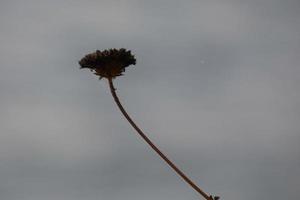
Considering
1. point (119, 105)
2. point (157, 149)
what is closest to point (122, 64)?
point (119, 105)

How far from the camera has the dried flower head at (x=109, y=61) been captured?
957cm

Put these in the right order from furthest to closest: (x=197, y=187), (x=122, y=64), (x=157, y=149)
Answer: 1. (x=122, y=64)
2. (x=157, y=149)
3. (x=197, y=187)

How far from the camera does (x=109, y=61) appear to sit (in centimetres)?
960

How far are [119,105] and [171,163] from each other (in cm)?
218

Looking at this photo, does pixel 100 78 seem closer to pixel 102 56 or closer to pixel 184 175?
pixel 102 56

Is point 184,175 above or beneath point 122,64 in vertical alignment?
beneath

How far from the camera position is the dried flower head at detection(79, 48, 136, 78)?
9.57m

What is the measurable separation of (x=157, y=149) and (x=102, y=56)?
12.1 feet

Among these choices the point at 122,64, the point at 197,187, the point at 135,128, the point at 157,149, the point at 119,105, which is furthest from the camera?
the point at 122,64

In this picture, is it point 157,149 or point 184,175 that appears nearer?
point 184,175

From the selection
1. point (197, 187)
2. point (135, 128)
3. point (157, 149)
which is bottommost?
point (197, 187)

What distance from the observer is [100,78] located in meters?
9.93

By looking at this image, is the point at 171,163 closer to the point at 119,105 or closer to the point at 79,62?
the point at 119,105

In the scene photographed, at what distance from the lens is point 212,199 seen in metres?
6.82
